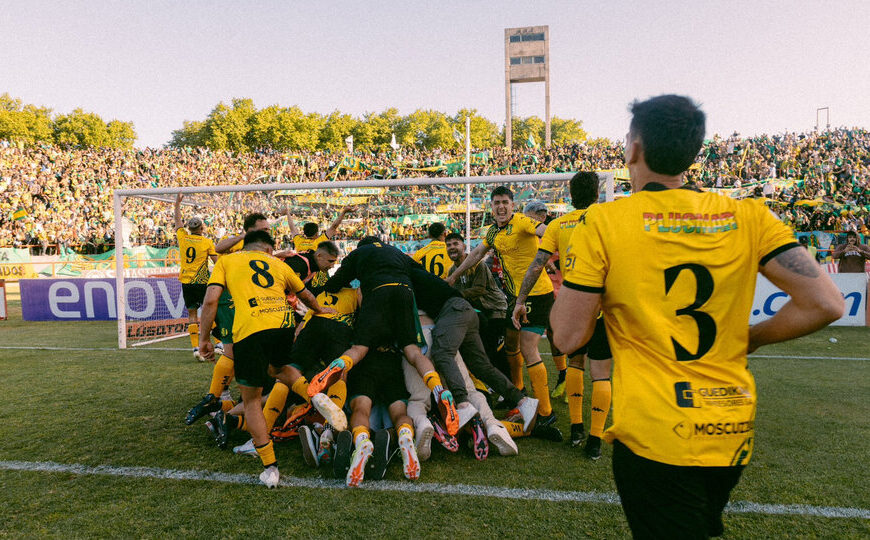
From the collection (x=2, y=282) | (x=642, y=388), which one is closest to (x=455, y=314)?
(x=642, y=388)

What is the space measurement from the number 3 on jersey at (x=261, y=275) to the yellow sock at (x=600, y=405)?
284 cm

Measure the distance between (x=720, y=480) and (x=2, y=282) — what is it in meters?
17.9

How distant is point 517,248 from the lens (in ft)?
17.1

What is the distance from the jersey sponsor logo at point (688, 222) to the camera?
4.73ft

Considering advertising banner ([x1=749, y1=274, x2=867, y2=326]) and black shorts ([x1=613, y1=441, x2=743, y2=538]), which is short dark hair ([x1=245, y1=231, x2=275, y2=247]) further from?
advertising banner ([x1=749, y1=274, x2=867, y2=326])

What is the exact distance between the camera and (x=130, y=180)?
31516 millimetres

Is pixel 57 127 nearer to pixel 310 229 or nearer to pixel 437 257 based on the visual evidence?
pixel 310 229

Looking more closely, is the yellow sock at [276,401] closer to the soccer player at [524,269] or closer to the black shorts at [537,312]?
the soccer player at [524,269]

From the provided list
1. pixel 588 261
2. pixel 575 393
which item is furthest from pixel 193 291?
pixel 588 261

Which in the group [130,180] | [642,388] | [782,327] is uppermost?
Result: [130,180]

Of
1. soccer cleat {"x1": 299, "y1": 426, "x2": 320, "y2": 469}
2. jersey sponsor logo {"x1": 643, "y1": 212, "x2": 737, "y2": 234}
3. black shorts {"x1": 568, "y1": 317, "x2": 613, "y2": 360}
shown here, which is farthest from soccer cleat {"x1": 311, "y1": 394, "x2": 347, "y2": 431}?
jersey sponsor logo {"x1": 643, "y1": 212, "x2": 737, "y2": 234}

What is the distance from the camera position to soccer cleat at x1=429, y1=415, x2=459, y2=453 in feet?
13.2

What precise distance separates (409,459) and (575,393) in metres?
1.79

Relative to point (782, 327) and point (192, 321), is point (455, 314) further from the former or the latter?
point (192, 321)
